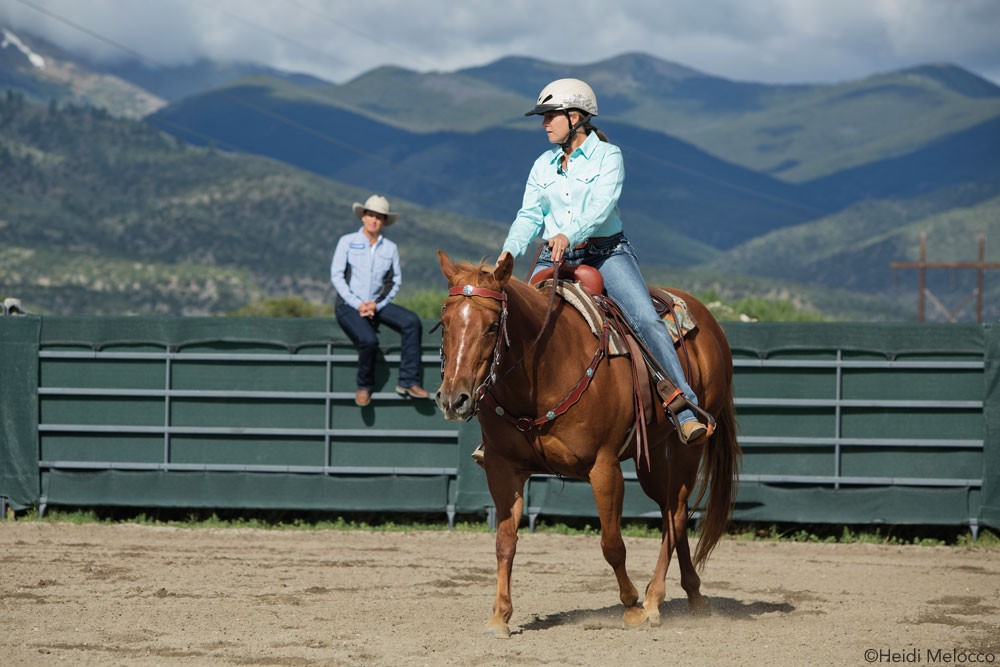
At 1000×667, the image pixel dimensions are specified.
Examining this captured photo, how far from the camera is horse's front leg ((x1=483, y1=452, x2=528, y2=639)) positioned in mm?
6738

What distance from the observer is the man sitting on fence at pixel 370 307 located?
11391mm

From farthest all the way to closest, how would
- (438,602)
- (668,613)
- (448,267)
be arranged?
(438,602)
(668,613)
(448,267)

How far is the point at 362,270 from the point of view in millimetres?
11469

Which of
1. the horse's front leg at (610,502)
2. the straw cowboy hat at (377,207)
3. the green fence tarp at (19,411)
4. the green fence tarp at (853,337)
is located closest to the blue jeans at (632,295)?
the horse's front leg at (610,502)

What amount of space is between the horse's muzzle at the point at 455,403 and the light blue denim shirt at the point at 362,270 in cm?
582

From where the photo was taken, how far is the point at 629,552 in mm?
10812

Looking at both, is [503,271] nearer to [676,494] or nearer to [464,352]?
[464,352]

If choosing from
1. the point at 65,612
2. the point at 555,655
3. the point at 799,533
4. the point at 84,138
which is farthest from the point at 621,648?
the point at 84,138

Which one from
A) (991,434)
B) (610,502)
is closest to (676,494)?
(610,502)

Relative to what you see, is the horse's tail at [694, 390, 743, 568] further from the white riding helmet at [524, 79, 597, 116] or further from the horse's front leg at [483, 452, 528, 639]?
the white riding helmet at [524, 79, 597, 116]

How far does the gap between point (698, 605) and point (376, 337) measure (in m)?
4.86

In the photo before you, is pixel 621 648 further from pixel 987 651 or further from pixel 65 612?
pixel 65 612

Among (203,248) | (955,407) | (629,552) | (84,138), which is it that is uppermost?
(84,138)

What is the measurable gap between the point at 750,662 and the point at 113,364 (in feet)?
26.6
